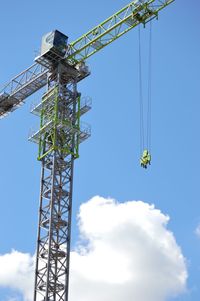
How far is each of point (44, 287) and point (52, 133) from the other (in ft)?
40.2

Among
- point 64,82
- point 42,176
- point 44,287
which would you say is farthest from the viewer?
point 64,82

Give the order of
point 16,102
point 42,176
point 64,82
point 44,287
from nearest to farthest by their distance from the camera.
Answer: point 44,287 → point 42,176 → point 64,82 → point 16,102

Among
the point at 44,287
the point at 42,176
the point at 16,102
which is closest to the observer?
the point at 44,287

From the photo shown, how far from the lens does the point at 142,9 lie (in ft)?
213

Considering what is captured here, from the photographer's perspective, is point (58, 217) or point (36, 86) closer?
point (58, 217)

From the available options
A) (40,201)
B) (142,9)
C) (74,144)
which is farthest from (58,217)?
(142,9)

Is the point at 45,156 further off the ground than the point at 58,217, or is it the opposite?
the point at 45,156

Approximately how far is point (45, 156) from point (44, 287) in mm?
10459

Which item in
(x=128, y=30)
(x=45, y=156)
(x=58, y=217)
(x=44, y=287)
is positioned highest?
(x=128, y=30)

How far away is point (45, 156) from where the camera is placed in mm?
64438

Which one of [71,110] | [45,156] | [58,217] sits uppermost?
[71,110]

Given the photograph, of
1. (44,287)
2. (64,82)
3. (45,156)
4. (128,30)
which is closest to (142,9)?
(128,30)

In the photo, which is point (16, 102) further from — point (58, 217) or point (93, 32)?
point (58, 217)

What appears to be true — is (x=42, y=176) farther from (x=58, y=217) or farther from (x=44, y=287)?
(x=44, y=287)
